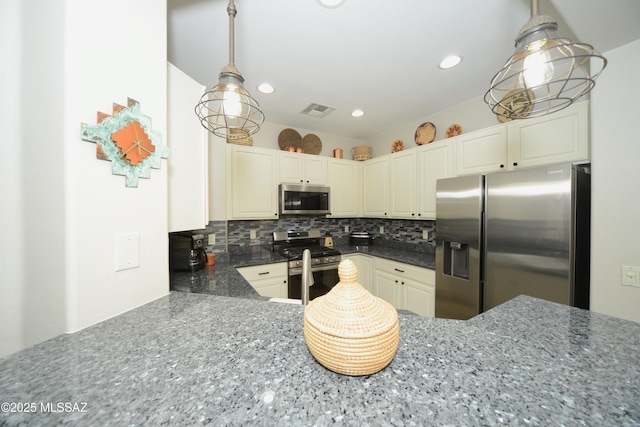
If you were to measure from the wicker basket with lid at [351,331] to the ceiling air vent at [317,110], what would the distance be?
2.44 meters

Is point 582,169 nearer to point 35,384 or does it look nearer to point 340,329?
point 340,329

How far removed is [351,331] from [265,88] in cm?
233

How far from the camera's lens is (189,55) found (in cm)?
172

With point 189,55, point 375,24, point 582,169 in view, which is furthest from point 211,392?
point 582,169

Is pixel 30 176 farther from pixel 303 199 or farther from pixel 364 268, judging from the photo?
pixel 364 268

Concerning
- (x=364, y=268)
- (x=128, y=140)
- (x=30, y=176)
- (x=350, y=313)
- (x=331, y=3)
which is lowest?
(x=364, y=268)

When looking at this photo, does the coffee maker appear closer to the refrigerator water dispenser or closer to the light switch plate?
the light switch plate

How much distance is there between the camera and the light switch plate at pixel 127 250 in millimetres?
828

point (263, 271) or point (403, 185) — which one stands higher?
point (403, 185)

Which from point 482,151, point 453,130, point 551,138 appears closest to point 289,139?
point 453,130

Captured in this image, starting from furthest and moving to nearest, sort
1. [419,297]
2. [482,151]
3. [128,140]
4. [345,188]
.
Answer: [345,188] < [419,297] < [482,151] < [128,140]

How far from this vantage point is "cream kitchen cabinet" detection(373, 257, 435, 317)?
88.0 inches

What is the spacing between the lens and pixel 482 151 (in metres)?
2.11

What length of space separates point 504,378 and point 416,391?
0.22m
